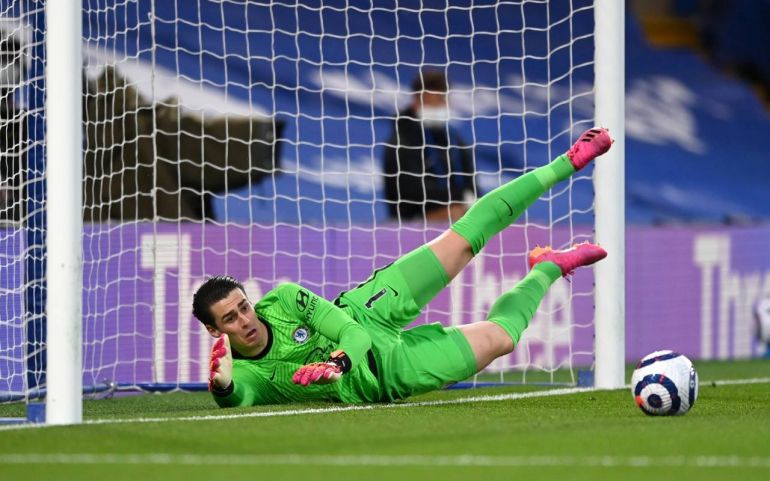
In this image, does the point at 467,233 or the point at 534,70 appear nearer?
the point at 467,233

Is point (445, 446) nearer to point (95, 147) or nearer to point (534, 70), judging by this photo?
point (95, 147)

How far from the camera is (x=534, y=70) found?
39.3 ft

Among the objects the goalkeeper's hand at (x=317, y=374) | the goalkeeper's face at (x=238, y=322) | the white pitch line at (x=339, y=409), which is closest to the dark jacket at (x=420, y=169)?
the white pitch line at (x=339, y=409)

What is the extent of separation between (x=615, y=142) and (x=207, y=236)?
275cm

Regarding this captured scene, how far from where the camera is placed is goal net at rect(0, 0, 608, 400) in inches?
270

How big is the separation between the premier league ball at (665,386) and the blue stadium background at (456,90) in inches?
147

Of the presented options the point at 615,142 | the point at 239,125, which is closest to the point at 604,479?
the point at 615,142

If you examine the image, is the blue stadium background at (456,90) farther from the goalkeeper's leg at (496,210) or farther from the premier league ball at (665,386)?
the premier league ball at (665,386)

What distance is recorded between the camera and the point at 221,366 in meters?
5.81

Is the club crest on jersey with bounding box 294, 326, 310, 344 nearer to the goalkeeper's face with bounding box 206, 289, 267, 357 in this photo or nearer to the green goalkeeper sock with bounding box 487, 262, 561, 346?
the goalkeeper's face with bounding box 206, 289, 267, 357

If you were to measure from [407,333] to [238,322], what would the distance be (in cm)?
84

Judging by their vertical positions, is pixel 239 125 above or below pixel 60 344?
above

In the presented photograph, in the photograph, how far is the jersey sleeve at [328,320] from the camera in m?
5.62

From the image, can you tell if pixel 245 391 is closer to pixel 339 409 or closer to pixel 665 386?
pixel 339 409
